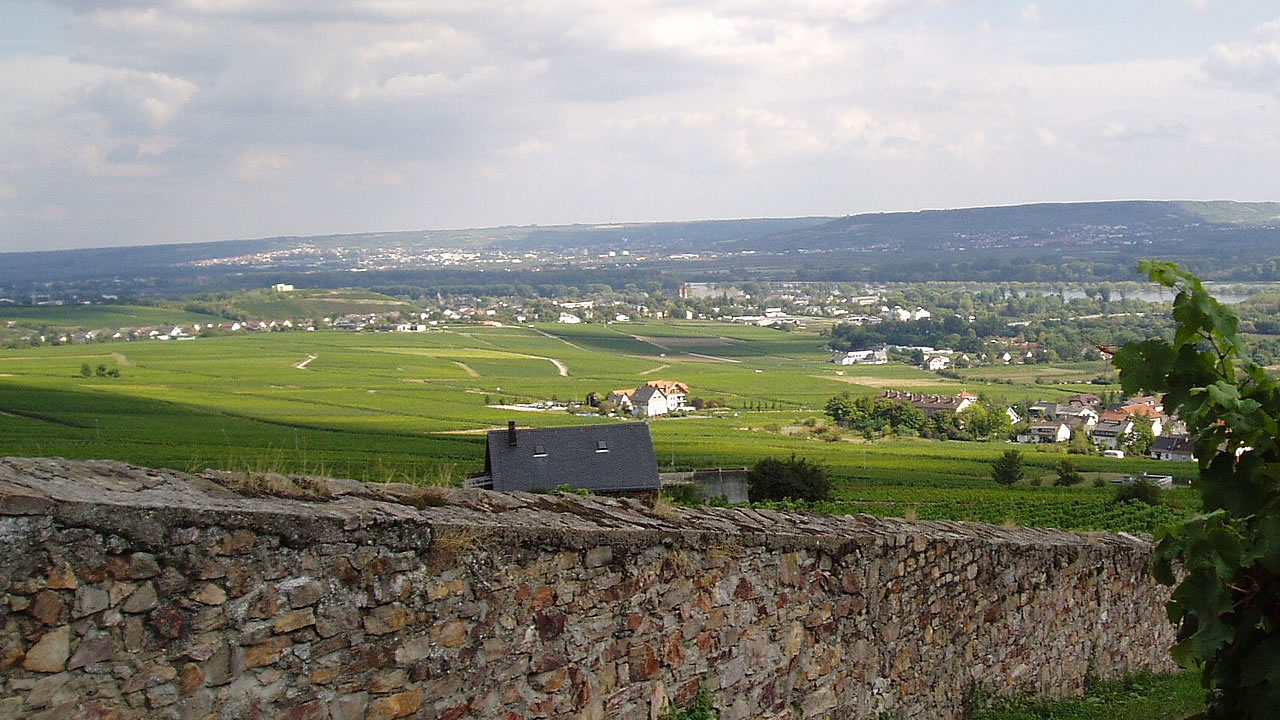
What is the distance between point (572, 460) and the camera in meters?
32.6

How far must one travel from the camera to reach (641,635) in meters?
5.82

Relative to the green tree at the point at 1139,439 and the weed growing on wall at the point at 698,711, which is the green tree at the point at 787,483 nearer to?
the weed growing on wall at the point at 698,711

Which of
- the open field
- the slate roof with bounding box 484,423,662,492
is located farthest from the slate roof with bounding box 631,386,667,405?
the slate roof with bounding box 484,423,662,492

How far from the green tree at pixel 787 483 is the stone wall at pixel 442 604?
93.4 feet

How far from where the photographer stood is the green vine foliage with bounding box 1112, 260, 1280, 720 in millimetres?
3846

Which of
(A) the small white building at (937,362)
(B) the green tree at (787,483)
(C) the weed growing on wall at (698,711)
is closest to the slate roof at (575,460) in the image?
(B) the green tree at (787,483)

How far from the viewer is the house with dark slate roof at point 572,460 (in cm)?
3183

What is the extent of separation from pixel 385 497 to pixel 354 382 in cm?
8936

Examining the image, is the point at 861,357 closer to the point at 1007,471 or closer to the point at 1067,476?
the point at 1007,471

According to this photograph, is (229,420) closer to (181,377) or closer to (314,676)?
(181,377)

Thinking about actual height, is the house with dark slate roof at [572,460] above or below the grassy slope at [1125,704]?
below

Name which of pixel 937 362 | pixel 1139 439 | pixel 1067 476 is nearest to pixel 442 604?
pixel 1067 476

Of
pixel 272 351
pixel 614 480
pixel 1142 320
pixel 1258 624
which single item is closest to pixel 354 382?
pixel 272 351

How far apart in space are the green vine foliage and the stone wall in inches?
77.0
